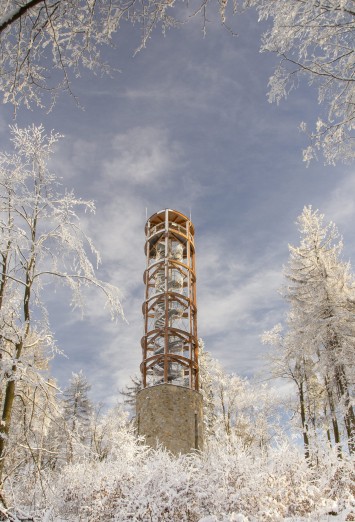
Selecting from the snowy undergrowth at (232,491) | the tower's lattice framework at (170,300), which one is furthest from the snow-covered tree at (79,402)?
the snowy undergrowth at (232,491)

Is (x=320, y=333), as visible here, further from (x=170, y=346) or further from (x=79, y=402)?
(x=79, y=402)

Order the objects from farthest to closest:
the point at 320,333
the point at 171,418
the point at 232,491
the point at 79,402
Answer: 1. the point at 79,402
2. the point at 171,418
3. the point at 320,333
4. the point at 232,491

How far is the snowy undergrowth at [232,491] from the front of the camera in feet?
19.6

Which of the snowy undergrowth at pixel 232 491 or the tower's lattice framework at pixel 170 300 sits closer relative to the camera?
the snowy undergrowth at pixel 232 491

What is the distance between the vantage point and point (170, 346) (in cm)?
1972

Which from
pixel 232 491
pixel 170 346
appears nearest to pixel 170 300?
pixel 170 346

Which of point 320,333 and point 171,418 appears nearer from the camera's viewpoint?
point 320,333

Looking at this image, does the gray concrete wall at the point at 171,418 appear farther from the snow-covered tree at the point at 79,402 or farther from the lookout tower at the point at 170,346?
the snow-covered tree at the point at 79,402

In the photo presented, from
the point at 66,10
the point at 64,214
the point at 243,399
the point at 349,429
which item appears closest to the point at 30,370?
the point at 64,214

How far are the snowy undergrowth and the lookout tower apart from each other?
9.47 m

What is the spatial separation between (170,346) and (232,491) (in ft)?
44.1

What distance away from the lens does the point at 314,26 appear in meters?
4.55

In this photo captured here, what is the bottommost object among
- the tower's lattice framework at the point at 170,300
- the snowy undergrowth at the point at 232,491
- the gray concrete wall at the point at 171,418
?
the snowy undergrowth at the point at 232,491

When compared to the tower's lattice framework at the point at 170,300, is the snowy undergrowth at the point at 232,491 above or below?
below
